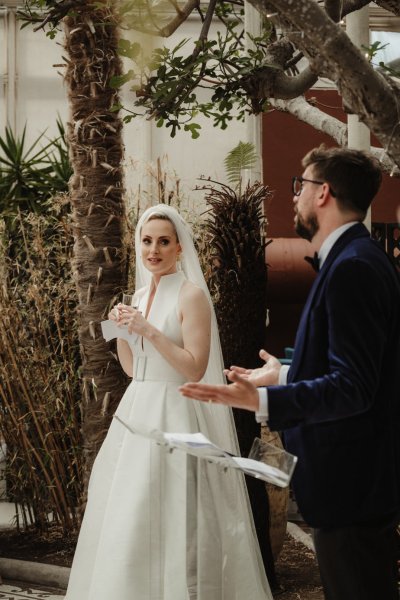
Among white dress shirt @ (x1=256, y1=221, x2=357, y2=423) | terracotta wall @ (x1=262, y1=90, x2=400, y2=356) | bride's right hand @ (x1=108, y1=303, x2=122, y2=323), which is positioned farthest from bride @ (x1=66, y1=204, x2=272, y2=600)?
terracotta wall @ (x1=262, y1=90, x2=400, y2=356)

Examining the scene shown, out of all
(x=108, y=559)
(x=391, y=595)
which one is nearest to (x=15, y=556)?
(x=108, y=559)

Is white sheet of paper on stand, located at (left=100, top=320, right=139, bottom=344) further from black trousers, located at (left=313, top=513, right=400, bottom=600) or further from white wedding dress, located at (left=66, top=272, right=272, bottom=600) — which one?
black trousers, located at (left=313, top=513, right=400, bottom=600)

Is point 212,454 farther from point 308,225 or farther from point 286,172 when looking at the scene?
point 286,172

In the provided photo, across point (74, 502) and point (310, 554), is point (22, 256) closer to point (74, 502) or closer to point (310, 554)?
point (74, 502)

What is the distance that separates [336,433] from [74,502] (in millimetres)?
3759

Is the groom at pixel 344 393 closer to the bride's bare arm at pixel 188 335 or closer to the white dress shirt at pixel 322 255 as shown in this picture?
the white dress shirt at pixel 322 255

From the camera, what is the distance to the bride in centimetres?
326

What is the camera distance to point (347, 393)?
1936mm

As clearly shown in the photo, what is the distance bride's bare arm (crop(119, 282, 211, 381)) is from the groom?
116 cm

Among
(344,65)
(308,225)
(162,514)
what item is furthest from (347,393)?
(162,514)

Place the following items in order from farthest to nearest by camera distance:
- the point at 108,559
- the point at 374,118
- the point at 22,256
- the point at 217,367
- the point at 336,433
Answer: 1. the point at 22,256
2. the point at 217,367
3. the point at 108,559
4. the point at 374,118
5. the point at 336,433

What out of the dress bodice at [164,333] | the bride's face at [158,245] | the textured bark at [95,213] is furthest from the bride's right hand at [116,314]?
the textured bark at [95,213]

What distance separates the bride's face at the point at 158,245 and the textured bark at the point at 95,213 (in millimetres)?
1134

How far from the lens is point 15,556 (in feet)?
16.9
